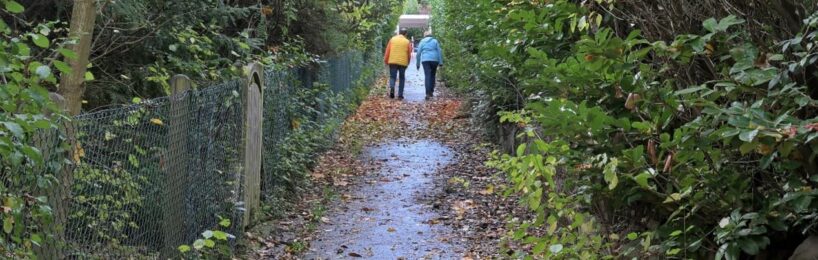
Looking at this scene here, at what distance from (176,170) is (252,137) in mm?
2151

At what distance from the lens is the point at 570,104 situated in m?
3.84

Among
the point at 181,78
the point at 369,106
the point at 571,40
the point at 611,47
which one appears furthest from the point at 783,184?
the point at 369,106

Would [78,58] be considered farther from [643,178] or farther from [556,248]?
[643,178]

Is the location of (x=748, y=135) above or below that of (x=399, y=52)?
above

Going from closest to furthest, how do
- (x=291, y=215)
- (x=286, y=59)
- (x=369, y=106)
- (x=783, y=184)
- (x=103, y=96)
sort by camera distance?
(x=783, y=184) < (x=103, y=96) < (x=291, y=215) < (x=286, y=59) < (x=369, y=106)

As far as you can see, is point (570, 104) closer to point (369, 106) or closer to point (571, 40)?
point (571, 40)

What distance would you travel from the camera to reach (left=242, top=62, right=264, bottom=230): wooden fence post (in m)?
7.45

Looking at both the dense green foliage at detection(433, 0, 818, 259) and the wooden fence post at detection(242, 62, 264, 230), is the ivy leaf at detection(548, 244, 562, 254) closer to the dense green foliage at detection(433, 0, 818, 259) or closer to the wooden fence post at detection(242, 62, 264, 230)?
the dense green foliage at detection(433, 0, 818, 259)

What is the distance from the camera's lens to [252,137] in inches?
303

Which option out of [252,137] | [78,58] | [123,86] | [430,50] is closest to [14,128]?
[78,58]

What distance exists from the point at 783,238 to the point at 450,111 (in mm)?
15561

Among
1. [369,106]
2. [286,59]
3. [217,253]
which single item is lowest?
[369,106]

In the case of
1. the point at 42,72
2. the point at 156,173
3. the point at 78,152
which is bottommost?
the point at 156,173

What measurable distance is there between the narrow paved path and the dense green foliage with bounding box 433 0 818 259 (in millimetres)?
2667
